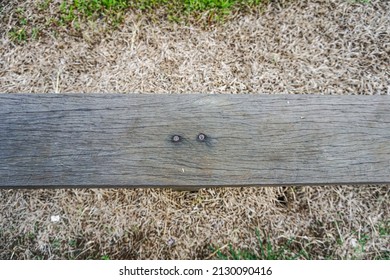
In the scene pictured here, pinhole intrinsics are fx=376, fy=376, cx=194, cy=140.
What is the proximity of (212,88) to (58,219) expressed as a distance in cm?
115

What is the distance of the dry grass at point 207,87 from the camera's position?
2053mm

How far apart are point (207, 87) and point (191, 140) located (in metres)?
1.04

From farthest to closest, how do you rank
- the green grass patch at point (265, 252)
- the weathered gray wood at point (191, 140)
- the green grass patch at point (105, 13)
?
the green grass patch at point (105, 13), the green grass patch at point (265, 252), the weathered gray wood at point (191, 140)

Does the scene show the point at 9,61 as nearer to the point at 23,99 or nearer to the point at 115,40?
the point at 115,40

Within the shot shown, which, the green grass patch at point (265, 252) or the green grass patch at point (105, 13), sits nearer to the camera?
the green grass patch at point (265, 252)

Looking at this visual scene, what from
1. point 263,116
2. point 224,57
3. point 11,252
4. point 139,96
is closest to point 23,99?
point 139,96

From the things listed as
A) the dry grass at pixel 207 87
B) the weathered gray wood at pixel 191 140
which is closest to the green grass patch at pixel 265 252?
the dry grass at pixel 207 87

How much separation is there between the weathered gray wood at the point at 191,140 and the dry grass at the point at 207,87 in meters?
0.87

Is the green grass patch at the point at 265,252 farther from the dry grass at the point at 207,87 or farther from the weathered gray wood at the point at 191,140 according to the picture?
the weathered gray wood at the point at 191,140

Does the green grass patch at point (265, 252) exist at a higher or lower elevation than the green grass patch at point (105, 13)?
lower

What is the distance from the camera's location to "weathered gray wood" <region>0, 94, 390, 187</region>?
4.06 feet

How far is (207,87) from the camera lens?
7.43ft

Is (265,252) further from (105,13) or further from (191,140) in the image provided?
(105,13)

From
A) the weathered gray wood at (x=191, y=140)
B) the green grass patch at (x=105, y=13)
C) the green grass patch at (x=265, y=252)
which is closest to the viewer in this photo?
the weathered gray wood at (x=191, y=140)
